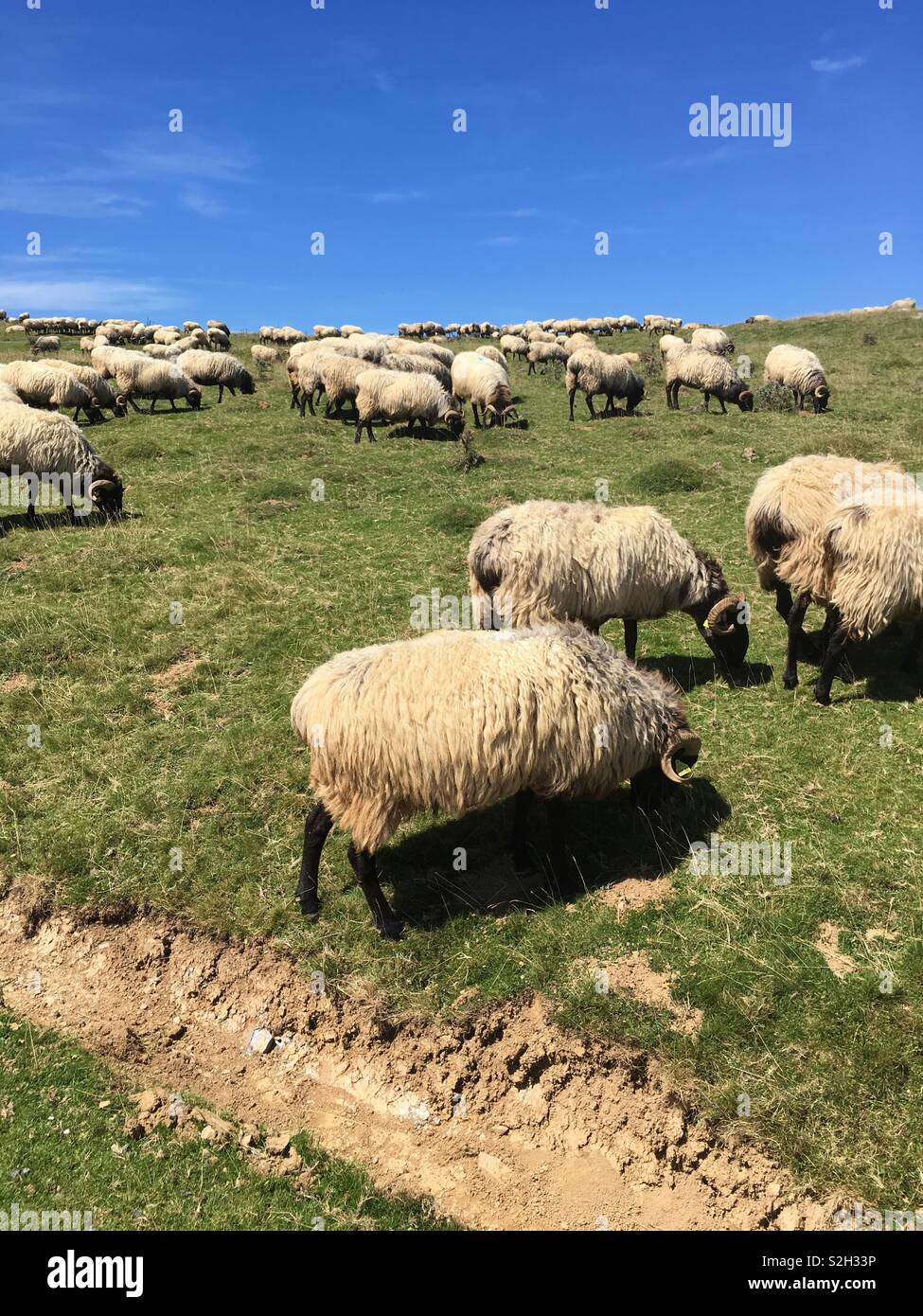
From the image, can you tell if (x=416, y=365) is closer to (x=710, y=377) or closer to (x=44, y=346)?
(x=710, y=377)

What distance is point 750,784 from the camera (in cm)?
676

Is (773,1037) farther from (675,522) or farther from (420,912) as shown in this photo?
(675,522)

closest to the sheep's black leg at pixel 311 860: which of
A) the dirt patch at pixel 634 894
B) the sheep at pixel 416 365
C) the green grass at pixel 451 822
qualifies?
the green grass at pixel 451 822

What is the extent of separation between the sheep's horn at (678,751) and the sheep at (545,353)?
1537 inches

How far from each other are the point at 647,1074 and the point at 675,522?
1113 cm

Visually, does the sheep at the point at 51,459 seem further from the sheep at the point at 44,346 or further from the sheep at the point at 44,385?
the sheep at the point at 44,346

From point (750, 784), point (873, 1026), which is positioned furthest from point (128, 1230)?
point (750, 784)

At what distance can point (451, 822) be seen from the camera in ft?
22.5

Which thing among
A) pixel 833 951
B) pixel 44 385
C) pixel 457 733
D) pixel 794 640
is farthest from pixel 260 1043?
pixel 44 385

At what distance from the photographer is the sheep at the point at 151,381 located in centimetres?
2556

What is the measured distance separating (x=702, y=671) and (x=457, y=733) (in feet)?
16.3

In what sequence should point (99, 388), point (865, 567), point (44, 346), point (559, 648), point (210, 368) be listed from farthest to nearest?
point (44, 346) → point (210, 368) → point (99, 388) → point (865, 567) → point (559, 648)

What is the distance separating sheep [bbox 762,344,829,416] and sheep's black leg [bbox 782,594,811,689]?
62.4ft

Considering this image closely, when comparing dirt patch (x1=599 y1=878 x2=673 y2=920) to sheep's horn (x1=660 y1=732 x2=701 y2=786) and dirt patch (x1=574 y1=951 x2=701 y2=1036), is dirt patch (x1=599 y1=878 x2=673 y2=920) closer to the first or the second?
dirt patch (x1=574 y1=951 x2=701 y2=1036)
